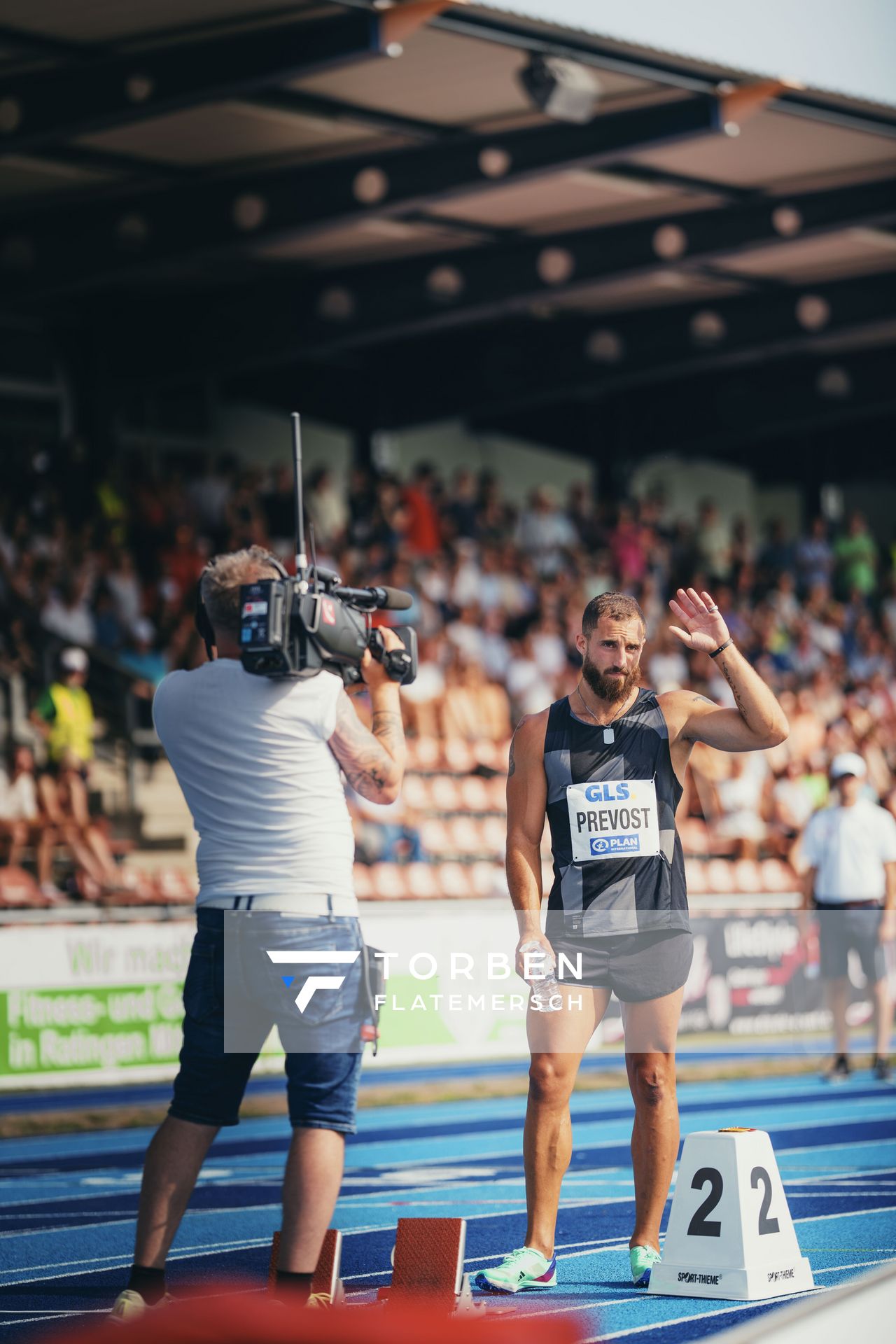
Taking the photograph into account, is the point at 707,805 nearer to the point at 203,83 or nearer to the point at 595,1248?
the point at 203,83

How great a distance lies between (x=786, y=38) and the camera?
16.2m

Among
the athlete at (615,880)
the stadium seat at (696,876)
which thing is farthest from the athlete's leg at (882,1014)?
the athlete at (615,880)

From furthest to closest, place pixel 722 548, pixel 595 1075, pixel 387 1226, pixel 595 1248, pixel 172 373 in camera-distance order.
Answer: pixel 722 548
pixel 172 373
pixel 595 1075
pixel 387 1226
pixel 595 1248

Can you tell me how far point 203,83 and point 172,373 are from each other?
7.32 metres

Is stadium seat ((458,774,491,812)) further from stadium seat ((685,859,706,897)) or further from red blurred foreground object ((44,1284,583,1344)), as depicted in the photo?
red blurred foreground object ((44,1284,583,1344))

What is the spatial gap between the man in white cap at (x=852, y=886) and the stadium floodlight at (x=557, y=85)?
5.75 meters

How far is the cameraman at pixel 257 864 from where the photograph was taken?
524 centimetres

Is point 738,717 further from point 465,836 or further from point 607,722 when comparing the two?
point 465,836

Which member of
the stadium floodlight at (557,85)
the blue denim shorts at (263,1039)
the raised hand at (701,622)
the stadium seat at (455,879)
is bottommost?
the blue denim shorts at (263,1039)

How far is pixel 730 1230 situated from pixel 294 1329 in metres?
3.51

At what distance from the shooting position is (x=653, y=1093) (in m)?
6.26

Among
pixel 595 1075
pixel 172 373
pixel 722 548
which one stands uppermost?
pixel 172 373

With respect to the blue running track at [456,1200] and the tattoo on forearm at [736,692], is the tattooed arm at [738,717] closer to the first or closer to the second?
the tattoo on forearm at [736,692]

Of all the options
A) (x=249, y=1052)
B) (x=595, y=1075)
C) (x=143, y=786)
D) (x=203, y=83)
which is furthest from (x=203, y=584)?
(x=143, y=786)
